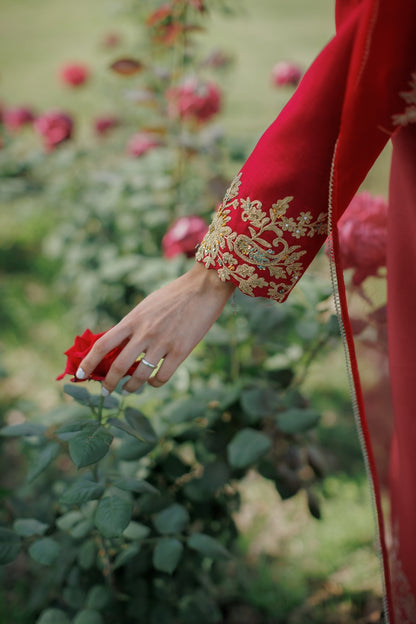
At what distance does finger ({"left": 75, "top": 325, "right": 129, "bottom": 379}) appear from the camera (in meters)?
0.76

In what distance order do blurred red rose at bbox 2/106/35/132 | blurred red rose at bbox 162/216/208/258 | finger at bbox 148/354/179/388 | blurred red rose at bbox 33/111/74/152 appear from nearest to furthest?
finger at bbox 148/354/179/388, blurred red rose at bbox 162/216/208/258, blurred red rose at bbox 33/111/74/152, blurred red rose at bbox 2/106/35/132

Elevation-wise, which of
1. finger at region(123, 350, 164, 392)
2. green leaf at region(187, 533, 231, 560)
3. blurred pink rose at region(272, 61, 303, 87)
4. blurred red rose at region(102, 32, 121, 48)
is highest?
blurred red rose at region(102, 32, 121, 48)

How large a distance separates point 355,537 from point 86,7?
39.6 feet

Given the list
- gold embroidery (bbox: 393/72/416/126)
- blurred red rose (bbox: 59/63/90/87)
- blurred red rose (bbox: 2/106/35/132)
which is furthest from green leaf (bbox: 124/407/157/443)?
blurred red rose (bbox: 59/63/90/87)

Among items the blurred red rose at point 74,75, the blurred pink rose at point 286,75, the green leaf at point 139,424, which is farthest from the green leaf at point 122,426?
the blurred red rose at point 74,75

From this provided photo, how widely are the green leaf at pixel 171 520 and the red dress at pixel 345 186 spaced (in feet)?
1.30

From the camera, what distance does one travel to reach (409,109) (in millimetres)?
734

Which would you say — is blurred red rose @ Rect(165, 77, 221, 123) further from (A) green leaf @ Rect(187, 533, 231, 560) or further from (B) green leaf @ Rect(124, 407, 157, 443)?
(A) green leaf @ Rect(187, 533, 231, 560)

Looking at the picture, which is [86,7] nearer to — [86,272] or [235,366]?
[86,272]

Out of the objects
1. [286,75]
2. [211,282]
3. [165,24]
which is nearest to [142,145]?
[165,24]

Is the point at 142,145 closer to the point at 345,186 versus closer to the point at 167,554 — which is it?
the point at 345,186

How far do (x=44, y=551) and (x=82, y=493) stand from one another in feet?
0.52

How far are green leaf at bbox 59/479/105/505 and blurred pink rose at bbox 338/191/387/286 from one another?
66cm

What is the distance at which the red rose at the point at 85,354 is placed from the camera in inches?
30.6
